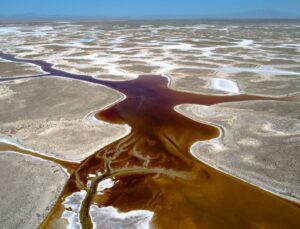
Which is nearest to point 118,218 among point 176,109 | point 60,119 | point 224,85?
point 60,119

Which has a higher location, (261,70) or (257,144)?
(261,70)

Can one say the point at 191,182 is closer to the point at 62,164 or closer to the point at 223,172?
the point at 223,172

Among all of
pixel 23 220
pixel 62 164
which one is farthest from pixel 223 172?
pixel 23 220

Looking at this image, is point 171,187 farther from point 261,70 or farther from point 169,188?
point 261,70

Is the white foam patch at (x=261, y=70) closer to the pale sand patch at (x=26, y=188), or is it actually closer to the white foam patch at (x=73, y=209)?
the pale sand patch at (x=26, y=188)

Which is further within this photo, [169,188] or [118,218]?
[169,188]

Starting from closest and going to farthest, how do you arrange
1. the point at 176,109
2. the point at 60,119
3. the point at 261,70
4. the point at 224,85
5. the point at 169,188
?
the point at 169,188 < the point at 60,119 < the point at 176,109 < the point at 224,85 < the point at 261,70

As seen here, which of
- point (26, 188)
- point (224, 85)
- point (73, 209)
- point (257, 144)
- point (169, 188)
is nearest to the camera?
point (73, 209)
